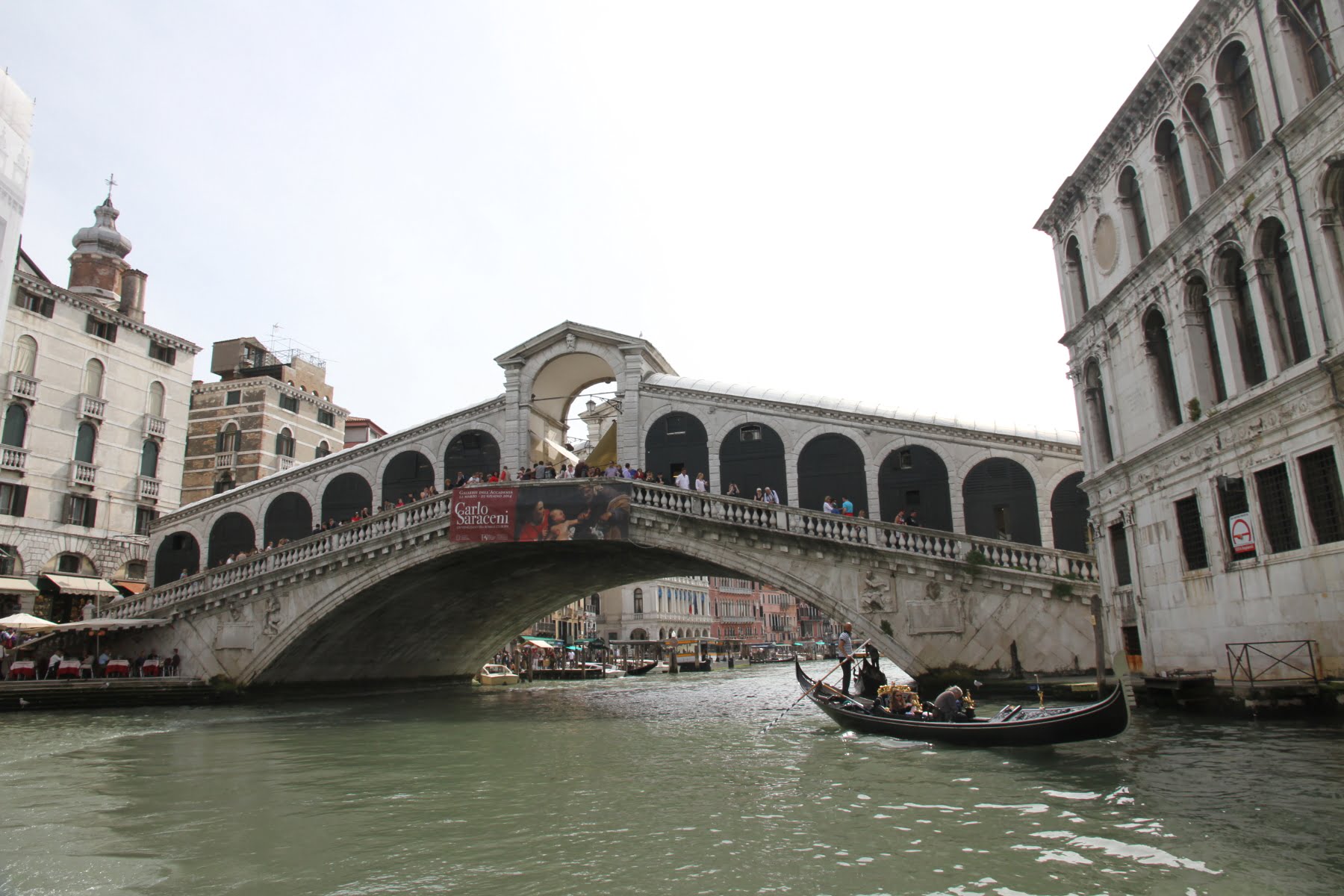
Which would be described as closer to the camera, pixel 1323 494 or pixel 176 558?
pixel 1323 494

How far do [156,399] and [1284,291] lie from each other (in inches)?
1409

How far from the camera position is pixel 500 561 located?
26.8m

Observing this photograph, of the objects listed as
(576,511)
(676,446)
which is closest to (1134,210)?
(676,446)

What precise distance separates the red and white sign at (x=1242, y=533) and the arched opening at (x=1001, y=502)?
8.90 metres

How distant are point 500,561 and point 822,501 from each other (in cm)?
948

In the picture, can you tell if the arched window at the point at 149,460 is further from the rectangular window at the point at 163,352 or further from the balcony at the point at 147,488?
the rectangular window at the point at 163,352

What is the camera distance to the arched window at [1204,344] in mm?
15273

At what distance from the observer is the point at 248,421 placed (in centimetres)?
4069

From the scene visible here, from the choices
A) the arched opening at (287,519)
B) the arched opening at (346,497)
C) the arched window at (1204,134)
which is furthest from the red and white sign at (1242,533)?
the arched opening at (287,519)

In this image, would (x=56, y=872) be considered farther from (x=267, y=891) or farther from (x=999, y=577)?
(x=999, y=577)

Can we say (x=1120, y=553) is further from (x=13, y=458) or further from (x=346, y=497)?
(x=13, y=458)

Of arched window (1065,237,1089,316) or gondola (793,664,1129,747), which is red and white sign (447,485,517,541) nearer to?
gondola (793,664,1129,747)

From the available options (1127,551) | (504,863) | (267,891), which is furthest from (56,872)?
(1127,551)

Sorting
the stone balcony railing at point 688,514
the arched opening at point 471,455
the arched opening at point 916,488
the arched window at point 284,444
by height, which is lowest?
the stone balcony railing at point 688,514
